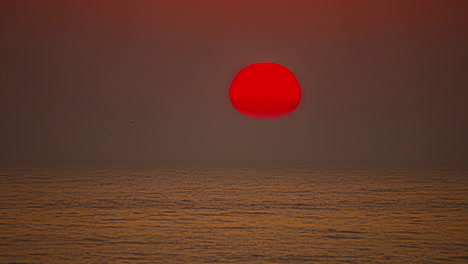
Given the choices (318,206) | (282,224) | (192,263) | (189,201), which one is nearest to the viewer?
(192,263)

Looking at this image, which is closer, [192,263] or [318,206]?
[192,263]

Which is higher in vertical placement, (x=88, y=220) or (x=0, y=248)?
(x=88, y=220)

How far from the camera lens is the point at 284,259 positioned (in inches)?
551

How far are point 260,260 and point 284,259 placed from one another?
594 millimetres

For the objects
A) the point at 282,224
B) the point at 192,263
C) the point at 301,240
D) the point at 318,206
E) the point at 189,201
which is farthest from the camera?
the point at 189,201

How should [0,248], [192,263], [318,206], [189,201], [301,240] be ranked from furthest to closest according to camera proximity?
[189,201] < [318,206] < [301,240] < [0,248] < [192,263]

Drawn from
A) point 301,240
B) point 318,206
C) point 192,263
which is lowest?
point 192,263

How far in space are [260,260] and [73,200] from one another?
663 inches

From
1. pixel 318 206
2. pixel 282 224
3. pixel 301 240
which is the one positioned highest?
pixel 318 206

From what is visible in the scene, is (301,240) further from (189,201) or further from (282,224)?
(189,201)

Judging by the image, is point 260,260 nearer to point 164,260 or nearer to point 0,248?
point 164,260

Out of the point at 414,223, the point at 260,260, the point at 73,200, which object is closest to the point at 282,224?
the point at 414,223

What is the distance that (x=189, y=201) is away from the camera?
2797 cm

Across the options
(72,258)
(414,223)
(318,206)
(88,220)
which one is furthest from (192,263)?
(318,206)
